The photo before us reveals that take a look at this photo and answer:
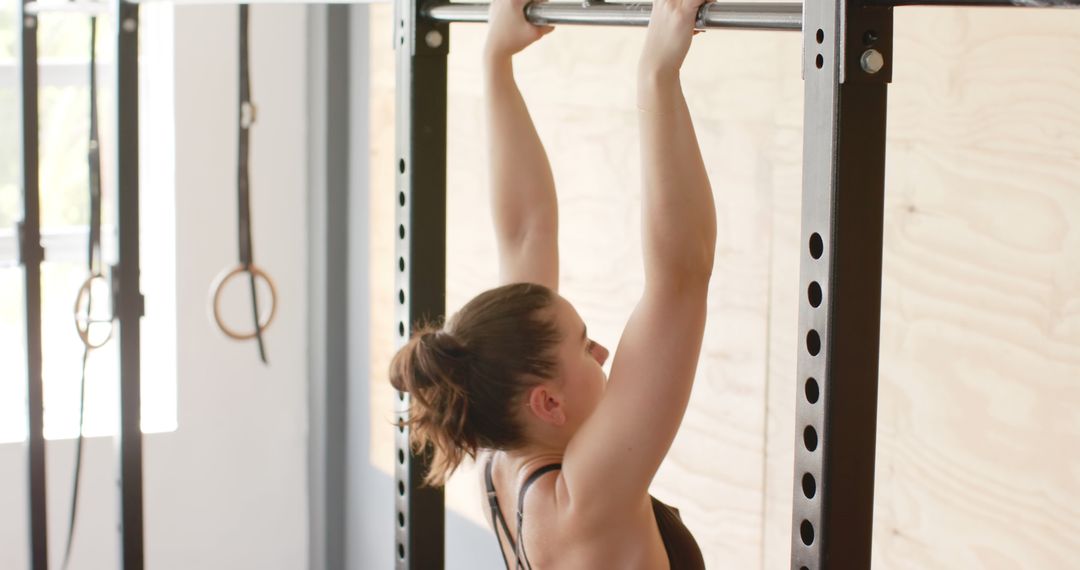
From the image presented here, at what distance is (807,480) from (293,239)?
2830 millimetres

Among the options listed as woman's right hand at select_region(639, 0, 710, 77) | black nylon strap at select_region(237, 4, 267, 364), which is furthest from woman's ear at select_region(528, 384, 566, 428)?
black nylon strap at select_region(237, 4, 267, 364)

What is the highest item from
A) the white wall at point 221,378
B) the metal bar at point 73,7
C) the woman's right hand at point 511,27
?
the metal bar at point 73,7

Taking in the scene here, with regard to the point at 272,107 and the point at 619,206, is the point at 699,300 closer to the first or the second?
the point at 619,206

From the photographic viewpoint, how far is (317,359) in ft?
11.7

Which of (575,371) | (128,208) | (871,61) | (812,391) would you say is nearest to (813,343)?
(812,391)

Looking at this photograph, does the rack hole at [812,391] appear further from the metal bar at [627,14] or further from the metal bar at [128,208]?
the metal bar at [128,208]

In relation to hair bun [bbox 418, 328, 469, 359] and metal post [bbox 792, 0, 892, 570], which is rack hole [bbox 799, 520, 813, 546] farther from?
hair bun [bbox 418, 328, 469, 359]

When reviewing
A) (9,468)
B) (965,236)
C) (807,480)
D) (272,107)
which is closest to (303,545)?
(9,468)

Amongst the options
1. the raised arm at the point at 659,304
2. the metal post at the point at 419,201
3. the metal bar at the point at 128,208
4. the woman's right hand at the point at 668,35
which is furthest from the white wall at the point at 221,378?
the woman's right hand at the point at 668,35

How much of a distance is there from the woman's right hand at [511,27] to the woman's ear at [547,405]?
35cm

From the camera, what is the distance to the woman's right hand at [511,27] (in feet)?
4.30

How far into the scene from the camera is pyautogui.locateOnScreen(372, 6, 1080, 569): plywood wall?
1469 mm

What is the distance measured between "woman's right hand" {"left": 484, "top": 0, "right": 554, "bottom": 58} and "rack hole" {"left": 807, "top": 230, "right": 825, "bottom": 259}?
21.5 inches

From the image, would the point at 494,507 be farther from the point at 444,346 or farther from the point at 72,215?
the point at 72,215
